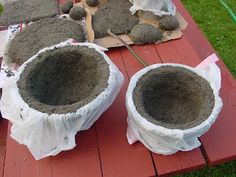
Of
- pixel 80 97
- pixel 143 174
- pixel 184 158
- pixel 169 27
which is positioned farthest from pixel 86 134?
pixel 169 27

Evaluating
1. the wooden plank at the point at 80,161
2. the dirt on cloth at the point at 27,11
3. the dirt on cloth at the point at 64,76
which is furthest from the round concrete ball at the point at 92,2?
the wooden plank at the point at 80,161

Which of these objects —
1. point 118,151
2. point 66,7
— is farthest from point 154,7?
point 118,151

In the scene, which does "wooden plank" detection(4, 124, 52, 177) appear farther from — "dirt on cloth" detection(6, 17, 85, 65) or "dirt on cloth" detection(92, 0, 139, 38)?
"dirt on cloth" detection(92, 0, 139, 38)

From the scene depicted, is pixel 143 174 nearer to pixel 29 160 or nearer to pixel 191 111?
pixel 191 111

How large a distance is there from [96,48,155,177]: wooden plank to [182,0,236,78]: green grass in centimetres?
108

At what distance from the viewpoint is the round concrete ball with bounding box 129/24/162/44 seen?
164 centimetres

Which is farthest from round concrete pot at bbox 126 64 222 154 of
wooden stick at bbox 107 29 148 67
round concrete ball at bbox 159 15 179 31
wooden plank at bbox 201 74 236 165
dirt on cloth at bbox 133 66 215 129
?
round concrete ball at bbox 159 15 179 31

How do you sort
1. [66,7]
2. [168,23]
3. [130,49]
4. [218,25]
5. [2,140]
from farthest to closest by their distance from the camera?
[218,25] < [66,7] < [168,23] < [130,49] < [2,140]

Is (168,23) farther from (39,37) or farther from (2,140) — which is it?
(2,140)

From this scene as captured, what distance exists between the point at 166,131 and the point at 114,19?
96 centimetres

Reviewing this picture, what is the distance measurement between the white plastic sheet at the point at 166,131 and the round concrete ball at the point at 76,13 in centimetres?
77

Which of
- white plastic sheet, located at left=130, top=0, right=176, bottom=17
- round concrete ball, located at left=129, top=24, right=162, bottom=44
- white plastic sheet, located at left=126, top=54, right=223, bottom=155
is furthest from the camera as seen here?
white plastic sheet, located at left=130, top=0, right=176, bottom=17

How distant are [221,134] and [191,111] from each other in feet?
0.51

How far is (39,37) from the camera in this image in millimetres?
1657
